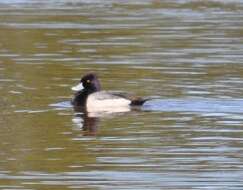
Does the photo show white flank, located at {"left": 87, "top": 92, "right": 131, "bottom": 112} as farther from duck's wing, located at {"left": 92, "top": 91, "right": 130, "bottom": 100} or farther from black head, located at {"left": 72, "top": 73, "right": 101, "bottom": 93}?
black head, located at {"left": 72, "top": 73, "right": 101, "bottom": 93}

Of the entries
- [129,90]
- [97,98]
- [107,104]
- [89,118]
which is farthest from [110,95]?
[129,90]

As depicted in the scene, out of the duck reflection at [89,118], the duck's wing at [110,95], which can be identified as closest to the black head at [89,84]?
the duck's wing at [110,95]

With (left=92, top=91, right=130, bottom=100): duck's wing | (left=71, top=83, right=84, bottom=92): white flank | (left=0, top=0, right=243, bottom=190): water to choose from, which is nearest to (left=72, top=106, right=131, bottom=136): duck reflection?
(left=0, top=0, right=243, bottom=190): water

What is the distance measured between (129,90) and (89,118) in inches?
86.2

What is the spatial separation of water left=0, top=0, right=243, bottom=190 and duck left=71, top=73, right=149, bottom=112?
188 mm

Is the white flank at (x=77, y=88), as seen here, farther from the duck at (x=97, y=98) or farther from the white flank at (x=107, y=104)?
the white flank at (x=107, y=104)

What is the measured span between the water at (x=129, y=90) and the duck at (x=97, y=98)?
0.19 meters

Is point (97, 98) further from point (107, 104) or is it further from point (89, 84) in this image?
point (89, 84)

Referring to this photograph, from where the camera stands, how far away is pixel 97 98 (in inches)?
683

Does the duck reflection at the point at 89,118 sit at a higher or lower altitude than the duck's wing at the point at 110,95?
lower

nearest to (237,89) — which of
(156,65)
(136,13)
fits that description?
(156,65)

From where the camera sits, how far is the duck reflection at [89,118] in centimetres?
1509

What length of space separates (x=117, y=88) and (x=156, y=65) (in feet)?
7.88

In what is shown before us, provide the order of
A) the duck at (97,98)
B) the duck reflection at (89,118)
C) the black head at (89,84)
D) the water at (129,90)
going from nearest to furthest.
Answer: the water at (129,90)
the duck reflection at (89,118)
the duck at (97,98)
the black head at (89,84)
